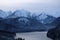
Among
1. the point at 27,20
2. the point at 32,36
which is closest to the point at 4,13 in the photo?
the point at 27,20

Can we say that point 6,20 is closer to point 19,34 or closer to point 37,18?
point 19,34

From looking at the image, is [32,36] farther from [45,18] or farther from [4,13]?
[4,13]

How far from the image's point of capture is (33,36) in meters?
1.43

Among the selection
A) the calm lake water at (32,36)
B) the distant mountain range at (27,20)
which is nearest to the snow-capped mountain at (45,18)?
the distant mountain range at (27,20)

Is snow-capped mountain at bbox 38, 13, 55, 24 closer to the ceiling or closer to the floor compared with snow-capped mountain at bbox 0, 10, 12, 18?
closer to the floor

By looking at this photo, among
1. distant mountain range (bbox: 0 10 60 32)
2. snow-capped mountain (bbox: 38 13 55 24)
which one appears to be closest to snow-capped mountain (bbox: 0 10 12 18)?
distant mountain range (bbox: 0 10 60 32)

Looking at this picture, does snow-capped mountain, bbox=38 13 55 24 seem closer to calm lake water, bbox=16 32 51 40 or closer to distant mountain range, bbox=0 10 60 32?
distant mountain range, bbox=0 10 60 32

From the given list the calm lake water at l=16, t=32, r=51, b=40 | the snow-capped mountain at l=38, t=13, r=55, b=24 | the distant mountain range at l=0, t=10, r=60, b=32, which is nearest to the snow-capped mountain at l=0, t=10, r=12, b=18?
the distant mountain range at l=0, t=10, r=60, b=32

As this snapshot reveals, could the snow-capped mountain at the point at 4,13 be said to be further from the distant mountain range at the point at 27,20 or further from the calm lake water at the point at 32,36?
the calm lake water at the point at 32,36

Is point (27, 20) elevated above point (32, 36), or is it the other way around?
point (27, 20)

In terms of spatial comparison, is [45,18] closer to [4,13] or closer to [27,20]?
[27,20]

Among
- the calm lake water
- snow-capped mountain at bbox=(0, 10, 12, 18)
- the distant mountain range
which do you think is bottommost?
the calm lake water

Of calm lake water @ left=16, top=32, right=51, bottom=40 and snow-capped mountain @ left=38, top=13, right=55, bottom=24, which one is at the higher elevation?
snow-capped mountain @ left=38, top=13, right=55, bottom=24

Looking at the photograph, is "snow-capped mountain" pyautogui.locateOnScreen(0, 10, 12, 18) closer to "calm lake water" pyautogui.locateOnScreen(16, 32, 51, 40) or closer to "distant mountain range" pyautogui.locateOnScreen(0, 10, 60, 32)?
"distant mountain range" pyautogui.locateOnScreen(0, 10, 60, 32)
